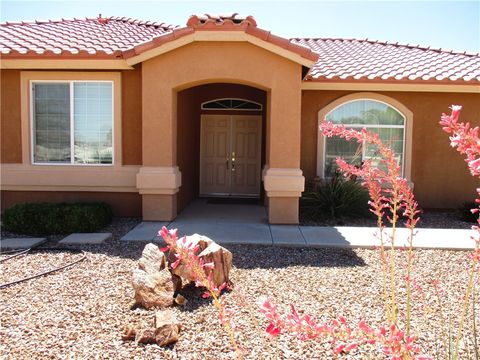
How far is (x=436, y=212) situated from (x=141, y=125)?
8068 millimetres

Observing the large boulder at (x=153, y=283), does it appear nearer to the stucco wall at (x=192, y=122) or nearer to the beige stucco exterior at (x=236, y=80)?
the beige stucco exterior at (x=236, y=80)

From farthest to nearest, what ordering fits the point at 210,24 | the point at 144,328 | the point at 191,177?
the point at 191,177, the point at 210,24, the point at 144,328

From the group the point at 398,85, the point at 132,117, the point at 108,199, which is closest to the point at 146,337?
the point at 108,199

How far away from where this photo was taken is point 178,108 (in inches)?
414

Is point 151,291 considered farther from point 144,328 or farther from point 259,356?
point 259,356

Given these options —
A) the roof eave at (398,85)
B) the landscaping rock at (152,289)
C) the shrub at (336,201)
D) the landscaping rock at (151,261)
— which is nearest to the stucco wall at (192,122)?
the roof eave at (398,85)

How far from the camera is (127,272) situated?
6320 mm

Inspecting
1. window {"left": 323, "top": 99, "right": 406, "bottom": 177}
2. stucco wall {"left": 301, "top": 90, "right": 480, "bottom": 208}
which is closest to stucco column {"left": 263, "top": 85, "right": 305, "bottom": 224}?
stucco wall {"left": 301, "top": 90, "right": 480, "bottom": 208}

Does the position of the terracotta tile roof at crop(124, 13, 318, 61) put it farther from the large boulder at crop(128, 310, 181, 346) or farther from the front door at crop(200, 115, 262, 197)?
the large boulder at crop(128, 310, 181, 346)

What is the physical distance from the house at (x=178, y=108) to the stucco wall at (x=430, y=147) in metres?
0.03

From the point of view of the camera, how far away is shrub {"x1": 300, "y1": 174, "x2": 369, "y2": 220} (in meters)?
10.5

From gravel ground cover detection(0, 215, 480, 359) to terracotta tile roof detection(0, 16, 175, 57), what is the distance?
4.59 m

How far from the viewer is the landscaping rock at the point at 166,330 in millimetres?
4082

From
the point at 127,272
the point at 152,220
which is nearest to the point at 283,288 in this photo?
the point at 127,272
